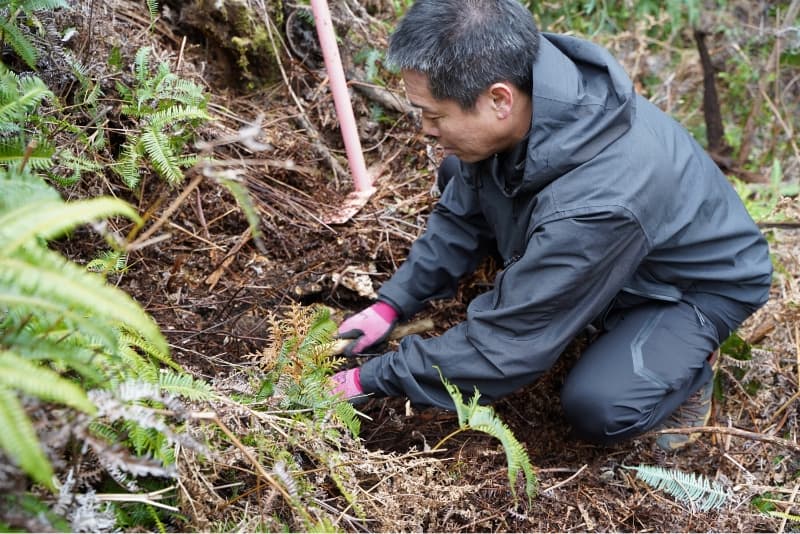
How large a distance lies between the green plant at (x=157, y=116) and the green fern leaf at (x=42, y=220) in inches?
45.7

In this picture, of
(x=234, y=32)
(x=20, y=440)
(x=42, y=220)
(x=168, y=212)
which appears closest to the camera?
(x=20, y=440)

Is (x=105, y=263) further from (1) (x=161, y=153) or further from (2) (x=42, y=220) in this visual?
(2) (x=42, y=220)

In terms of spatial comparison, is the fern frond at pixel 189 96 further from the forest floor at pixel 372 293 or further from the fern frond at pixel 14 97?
the fern frond at pixel 14 97

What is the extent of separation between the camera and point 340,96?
11.3 feet

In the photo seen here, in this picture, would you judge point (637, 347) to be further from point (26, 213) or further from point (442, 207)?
point (26, 213)

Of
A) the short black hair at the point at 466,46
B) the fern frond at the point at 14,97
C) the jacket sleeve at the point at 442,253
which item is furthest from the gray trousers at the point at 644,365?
the fern frond at the point at 14,97

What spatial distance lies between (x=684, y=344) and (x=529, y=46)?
1453mm

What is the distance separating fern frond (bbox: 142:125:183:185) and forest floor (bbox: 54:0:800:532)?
0.92ft

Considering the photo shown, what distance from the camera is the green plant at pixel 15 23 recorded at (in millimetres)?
2383

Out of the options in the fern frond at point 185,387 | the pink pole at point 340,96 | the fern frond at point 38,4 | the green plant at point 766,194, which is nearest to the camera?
the fern frond at point 185,387

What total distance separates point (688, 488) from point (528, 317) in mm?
930

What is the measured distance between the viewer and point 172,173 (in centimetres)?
246

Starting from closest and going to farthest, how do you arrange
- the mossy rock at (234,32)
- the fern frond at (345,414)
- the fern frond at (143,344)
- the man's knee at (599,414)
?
1. the fern frond at (143,344)
2. the fern frond at (345,414)
3. the man's knee at (599,414)
4. the mossy rock at (234,32)

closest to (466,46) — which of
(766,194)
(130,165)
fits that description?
(130,165)
